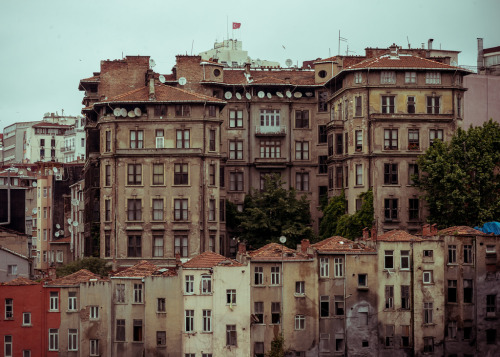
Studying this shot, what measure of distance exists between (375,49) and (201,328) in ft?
124

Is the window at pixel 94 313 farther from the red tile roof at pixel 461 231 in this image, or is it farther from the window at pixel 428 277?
the red tile roof at pixel 461 231

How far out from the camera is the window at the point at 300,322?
83.8m

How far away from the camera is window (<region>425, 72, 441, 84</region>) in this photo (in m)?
101

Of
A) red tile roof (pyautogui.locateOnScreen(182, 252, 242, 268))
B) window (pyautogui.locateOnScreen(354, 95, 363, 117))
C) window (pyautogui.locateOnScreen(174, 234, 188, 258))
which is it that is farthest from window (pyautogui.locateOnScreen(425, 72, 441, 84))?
red tile roof (pyautogui.locateOnScreen(182, 252, 242, 268))

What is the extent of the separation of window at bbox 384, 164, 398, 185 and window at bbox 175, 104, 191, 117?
17096mm

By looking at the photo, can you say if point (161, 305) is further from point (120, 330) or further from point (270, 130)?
point (270, 130)

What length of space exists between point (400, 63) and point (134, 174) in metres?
24.2

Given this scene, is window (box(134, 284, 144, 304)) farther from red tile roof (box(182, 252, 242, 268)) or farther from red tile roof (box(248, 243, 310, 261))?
red tile roof (box(248, 243, 310, 261))

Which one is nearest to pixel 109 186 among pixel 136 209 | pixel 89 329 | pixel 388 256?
pixel 136 209

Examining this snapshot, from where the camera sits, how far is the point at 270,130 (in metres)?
111

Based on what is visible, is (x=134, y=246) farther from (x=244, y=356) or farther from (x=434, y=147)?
(x=434, y=147)

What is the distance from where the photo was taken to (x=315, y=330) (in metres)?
84.1

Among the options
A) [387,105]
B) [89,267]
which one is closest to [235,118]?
[387,105]

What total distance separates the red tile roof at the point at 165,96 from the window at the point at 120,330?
2349 cm
